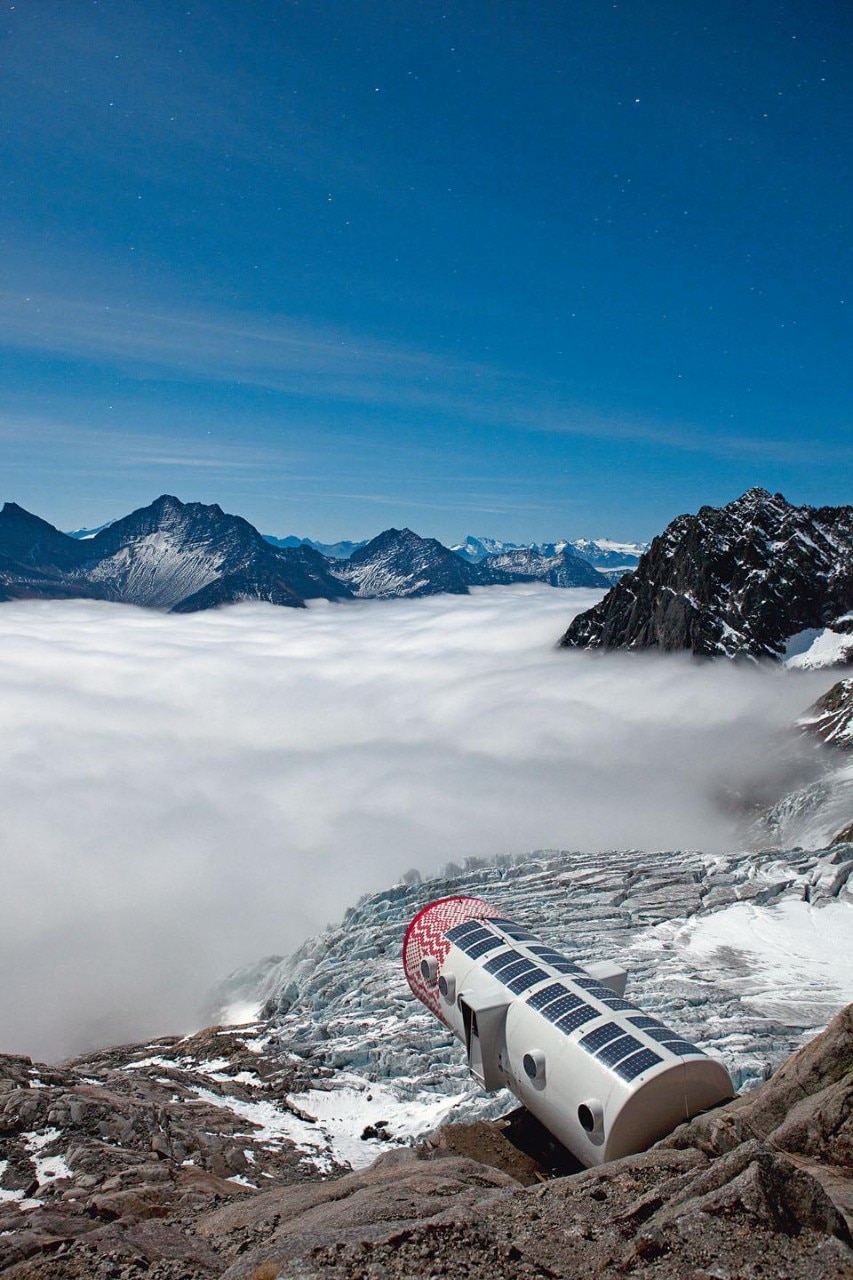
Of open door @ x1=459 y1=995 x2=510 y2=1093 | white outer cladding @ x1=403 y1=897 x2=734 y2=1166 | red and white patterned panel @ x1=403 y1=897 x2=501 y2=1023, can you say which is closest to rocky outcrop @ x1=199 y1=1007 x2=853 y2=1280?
white outer cladding @ x1=403 y1=897 x2=734 y2=1166

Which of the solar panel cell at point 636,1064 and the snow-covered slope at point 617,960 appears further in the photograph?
the snow-covered slope at point 617,960

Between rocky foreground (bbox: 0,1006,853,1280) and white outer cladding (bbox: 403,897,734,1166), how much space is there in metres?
2.34

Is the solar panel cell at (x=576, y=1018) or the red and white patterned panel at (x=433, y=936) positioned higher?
the solar panel cell at (x=576, y=1018)

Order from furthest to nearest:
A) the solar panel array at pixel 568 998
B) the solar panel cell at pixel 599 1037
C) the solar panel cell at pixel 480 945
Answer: the solar panel cell at pixel 480 945
the solar panel cell at pixel 599 1037
the solar panel array at pixel 568 998

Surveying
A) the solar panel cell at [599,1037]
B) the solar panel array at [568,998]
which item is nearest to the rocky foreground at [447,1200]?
the solar panel array at [568,998]

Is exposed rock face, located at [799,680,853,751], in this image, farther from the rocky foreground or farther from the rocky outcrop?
the rocky outcrop

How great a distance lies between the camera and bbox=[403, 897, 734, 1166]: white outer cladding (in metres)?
25.8

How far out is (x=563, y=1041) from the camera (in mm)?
28938

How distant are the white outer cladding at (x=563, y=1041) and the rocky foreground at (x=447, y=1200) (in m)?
2.34

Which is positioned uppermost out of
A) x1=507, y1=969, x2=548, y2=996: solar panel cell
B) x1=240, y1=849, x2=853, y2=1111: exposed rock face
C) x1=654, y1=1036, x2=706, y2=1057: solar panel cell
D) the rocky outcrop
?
the rocky outcrop

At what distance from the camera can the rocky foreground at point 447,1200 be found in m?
14.5

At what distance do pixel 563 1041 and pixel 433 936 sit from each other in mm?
13167

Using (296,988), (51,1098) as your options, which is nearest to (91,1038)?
(296,988)

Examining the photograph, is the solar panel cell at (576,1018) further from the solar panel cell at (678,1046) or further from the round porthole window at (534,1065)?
the solar panel cell at (678,1046)
